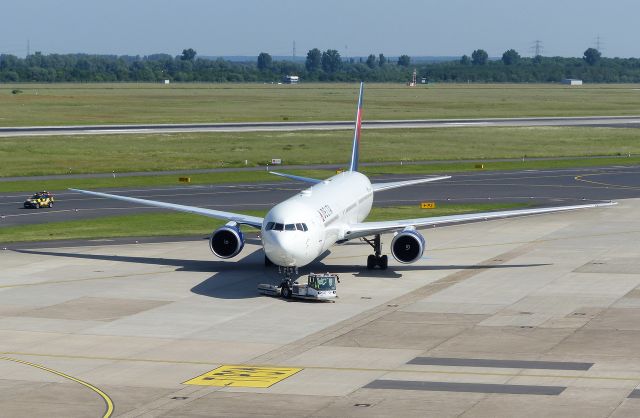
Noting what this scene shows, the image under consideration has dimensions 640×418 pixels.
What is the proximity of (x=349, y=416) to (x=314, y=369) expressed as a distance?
6221 mm

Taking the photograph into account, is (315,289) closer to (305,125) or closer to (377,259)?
(377,259)

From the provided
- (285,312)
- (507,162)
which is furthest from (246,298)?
(507,162)

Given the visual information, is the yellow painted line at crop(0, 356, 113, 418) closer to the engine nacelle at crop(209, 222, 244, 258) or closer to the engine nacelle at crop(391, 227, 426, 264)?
the engine nacelle at crop(209, 222, 244, 258)

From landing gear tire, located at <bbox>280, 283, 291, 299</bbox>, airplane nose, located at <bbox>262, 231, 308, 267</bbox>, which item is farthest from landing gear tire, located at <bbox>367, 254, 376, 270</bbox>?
airplane nose, located at <bbox>262, 231, 308, 267</bbox>

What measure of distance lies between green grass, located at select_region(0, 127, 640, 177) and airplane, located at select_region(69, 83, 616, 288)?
5910 centimetres

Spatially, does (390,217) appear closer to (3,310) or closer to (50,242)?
(50,242)

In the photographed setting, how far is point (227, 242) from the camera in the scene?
5912cm

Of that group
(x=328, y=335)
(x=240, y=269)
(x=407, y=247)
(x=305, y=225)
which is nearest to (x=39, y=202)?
(x=240, y=269)

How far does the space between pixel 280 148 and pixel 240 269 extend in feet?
257

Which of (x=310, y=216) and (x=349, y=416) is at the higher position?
(x=310, y=216)

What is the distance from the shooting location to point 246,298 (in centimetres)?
5456

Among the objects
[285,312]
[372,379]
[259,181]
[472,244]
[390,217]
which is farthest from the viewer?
[259,181]

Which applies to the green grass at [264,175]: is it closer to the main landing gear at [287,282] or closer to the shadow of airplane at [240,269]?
the shadow of airplane at [240,269]

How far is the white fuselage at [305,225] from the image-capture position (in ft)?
172
